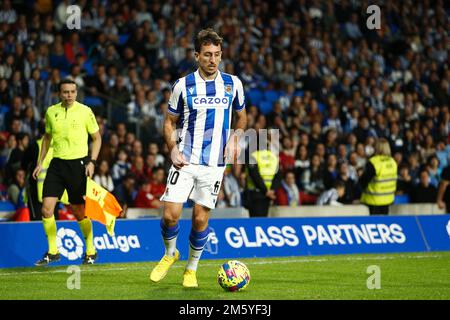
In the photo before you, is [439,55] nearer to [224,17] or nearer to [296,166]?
[224,17]

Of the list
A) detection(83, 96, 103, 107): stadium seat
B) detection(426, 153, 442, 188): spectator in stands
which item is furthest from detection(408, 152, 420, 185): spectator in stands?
detection(83, 96, 103, 107): stadium seat

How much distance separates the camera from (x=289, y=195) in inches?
727

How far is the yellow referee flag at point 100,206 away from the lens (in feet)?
40.1

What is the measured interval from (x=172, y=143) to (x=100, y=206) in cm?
294

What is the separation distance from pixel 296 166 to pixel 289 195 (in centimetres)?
105

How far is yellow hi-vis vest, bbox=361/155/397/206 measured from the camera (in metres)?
16.9

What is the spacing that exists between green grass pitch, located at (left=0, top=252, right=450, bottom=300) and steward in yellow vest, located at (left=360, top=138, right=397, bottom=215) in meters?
3.05

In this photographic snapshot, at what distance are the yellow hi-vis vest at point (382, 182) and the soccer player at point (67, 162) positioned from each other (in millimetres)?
6337

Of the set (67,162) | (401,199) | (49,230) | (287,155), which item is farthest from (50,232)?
(401,199)

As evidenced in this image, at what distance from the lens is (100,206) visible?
1228cm

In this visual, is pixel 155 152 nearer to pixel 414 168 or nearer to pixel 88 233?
pixel 414 168

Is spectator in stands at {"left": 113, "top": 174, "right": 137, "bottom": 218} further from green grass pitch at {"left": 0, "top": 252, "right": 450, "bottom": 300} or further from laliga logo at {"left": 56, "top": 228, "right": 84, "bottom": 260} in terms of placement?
laliga logo at {"left": 56, "top": 228, "right": 84, "bottom": 260}

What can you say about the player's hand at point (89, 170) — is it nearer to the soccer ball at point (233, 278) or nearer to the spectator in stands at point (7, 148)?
the soccer ball at point (233, 278)

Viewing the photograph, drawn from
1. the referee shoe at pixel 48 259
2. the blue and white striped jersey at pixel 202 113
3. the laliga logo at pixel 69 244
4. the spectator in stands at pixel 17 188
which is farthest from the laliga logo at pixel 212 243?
the blue and white striped jersey at pixel 202 113
